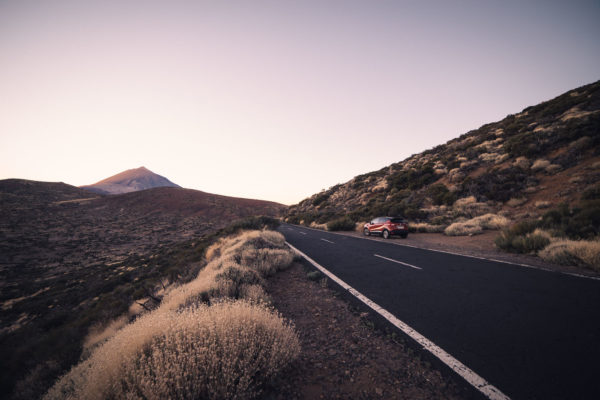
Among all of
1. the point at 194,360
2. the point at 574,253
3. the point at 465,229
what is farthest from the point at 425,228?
the point at 194,360

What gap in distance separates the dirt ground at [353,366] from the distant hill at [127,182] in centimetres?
16097

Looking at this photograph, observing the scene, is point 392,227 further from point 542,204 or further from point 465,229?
point 542,204

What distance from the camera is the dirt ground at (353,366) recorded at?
7.40 feet

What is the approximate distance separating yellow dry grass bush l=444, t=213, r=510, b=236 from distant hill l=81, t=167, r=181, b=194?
160635 millimetres

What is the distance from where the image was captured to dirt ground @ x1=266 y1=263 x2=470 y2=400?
2255mm

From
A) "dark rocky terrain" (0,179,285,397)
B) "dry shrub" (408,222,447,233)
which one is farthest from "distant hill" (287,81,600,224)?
"dark rocky terrain" (0,179,285,397)

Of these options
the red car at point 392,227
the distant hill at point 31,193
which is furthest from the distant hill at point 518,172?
the distant hill at point 31,193

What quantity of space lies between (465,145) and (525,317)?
30941 millimetres

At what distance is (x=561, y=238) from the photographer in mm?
7320

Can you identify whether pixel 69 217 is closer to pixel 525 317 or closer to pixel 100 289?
pixel 100 289

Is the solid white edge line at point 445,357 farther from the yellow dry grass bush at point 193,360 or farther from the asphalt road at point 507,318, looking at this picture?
the yellow dry grass bush at point 193,360

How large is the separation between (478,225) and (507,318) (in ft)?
37.1

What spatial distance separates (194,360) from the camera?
2105mm

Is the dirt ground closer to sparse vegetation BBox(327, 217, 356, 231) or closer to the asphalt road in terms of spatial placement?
the asphalt road
